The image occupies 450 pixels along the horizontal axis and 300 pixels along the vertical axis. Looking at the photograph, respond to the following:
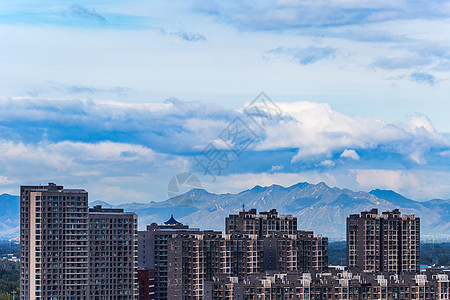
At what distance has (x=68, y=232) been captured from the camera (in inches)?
3073

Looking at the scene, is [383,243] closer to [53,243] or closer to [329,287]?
[329,287]

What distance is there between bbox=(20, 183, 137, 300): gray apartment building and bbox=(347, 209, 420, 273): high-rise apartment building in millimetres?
24578

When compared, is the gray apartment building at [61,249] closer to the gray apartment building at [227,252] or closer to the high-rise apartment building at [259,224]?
the gray apartment building at [227,252]

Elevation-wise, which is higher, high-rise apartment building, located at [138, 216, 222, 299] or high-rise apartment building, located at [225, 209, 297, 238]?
high-rise apartment building, located at [225, 209, 297, 238]

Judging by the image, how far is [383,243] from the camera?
92.8m

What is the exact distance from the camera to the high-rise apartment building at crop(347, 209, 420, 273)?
92562 millimetres

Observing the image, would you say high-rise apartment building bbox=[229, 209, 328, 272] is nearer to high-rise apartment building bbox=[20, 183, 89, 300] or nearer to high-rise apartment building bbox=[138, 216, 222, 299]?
high-rise apartment building bbox=[138, 216, 222, 299]

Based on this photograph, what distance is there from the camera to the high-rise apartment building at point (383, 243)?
304ft

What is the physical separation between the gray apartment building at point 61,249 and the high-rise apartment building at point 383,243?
2458 centimetres

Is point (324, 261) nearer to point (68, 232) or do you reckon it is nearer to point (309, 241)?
point (309, 241)

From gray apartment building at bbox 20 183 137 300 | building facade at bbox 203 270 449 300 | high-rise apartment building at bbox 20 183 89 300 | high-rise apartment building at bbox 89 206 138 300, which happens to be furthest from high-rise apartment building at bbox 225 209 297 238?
building facade at bbox 203 270 449 300

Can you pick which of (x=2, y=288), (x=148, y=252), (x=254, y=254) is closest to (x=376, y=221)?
(x=254, y=254)

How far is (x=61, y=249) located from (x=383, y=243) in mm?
32422

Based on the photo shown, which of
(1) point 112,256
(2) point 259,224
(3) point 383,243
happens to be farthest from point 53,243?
(3) point 383,243
